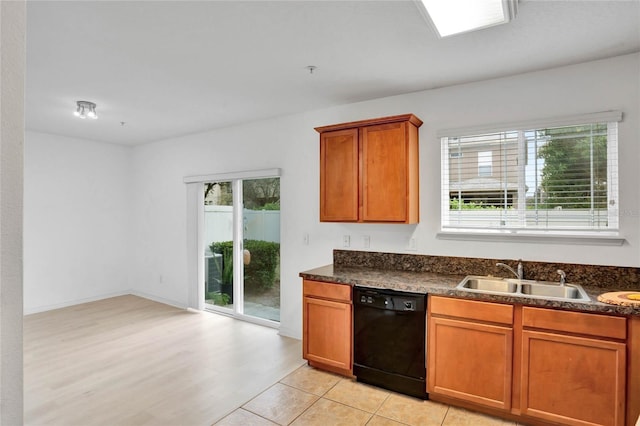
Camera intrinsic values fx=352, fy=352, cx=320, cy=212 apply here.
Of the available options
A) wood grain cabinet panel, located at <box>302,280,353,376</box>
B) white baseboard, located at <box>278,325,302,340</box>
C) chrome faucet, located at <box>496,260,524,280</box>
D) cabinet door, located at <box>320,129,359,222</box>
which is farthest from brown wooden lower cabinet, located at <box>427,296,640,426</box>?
white baseboard, located at <box>278,325,302,340</box>

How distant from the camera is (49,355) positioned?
3498 mm

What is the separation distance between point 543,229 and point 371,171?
4.83ft

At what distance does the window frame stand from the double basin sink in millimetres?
344

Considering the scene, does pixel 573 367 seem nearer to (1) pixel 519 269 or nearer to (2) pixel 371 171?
(1) pixel 519 269

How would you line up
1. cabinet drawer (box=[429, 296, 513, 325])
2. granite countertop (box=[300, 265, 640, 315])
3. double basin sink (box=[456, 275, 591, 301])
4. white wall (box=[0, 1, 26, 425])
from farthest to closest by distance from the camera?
double basin sink (box=[456, 275, 591, 301]), cabinet drawer (box=[429, 296, 513, 325]), granite countertop (box=[300, 265, 640, 315]), white wall (box=[0, 1, 26, 425])

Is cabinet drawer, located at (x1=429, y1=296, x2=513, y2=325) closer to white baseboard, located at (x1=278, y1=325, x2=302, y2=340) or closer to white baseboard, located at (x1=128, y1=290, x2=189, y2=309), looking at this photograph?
white baseboard, located at (x1=278, y1=325, x2=302, y2=340)

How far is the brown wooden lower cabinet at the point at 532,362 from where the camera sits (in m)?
2.09

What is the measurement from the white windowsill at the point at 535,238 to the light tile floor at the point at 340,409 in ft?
4.39

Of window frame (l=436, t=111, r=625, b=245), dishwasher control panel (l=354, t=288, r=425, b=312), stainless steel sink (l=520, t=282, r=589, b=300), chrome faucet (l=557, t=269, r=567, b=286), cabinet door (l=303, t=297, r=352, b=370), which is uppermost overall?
window frame (l=436, t=111, r=625, b=245)

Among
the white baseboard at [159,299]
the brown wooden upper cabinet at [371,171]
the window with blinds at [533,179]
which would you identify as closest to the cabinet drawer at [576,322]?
the window with blinds at [533,179]

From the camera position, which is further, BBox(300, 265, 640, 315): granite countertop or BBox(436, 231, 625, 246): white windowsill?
BBox(436, 231, 625, 246): white windowsill

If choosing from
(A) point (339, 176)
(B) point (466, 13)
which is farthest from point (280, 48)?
(A) point (339, 176)

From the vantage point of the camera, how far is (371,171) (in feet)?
10.5

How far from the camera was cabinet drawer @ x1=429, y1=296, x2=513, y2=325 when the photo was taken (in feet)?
7.81
